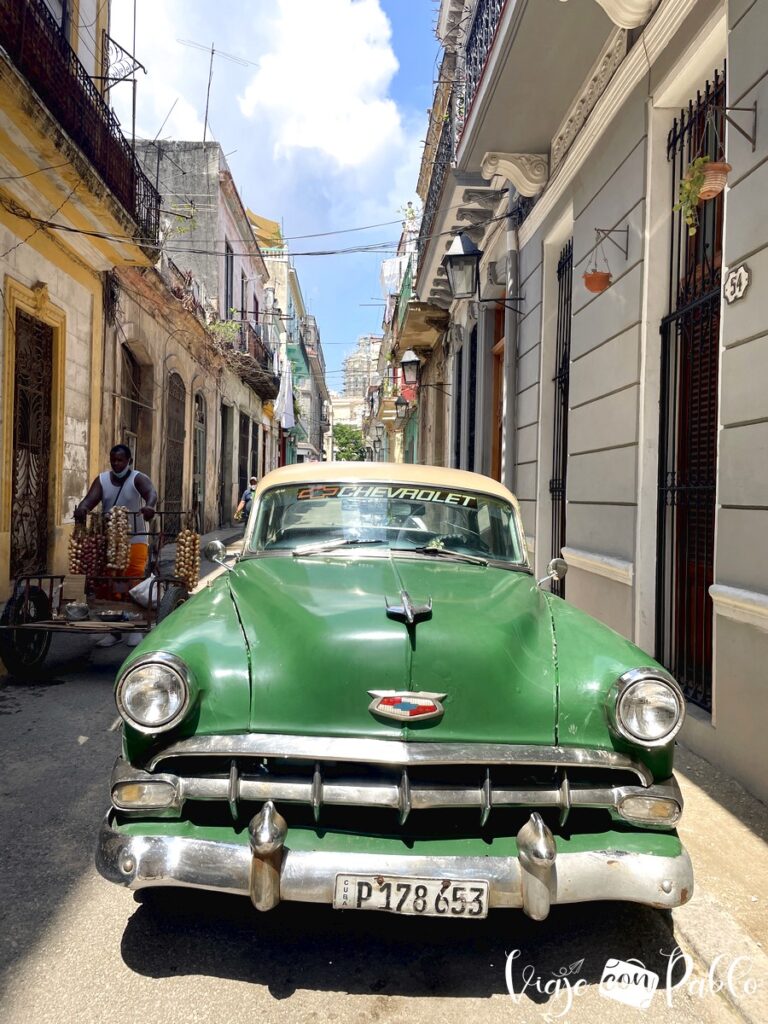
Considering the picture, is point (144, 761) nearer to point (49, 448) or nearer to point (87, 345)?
point (49, 448)

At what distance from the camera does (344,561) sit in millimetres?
3301

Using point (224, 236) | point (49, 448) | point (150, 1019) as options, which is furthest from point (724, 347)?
point (224, 236)

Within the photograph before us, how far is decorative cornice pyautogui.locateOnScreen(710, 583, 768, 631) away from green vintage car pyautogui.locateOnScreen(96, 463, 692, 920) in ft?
4.26

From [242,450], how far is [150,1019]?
2367cm

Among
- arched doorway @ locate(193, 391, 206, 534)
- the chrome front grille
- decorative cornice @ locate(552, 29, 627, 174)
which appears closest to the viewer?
the chrome front grille

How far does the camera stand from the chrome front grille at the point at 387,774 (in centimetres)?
217

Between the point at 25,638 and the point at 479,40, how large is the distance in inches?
295

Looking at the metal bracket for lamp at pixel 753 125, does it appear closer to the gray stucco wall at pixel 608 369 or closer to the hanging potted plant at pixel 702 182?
the hanging potted plant at pixel 702 182

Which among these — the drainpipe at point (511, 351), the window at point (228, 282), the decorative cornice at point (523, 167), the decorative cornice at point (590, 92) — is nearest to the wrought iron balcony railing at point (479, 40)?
the decorative cornice at point (523, 167)

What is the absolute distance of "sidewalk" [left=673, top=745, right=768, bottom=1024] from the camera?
2328 mm

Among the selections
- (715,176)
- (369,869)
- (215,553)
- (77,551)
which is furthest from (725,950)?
(77,551)

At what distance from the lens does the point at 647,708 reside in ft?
7.61

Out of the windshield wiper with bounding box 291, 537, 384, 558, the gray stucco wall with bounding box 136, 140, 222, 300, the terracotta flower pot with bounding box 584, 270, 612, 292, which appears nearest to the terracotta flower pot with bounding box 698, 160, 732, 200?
the terracotta flower pot with bounding box 584, 270, 612, 292

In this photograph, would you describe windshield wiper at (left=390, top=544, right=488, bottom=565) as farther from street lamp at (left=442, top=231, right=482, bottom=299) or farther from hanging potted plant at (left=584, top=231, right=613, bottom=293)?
street lamp at (left=442, top=231, right=482, bottom=299)
